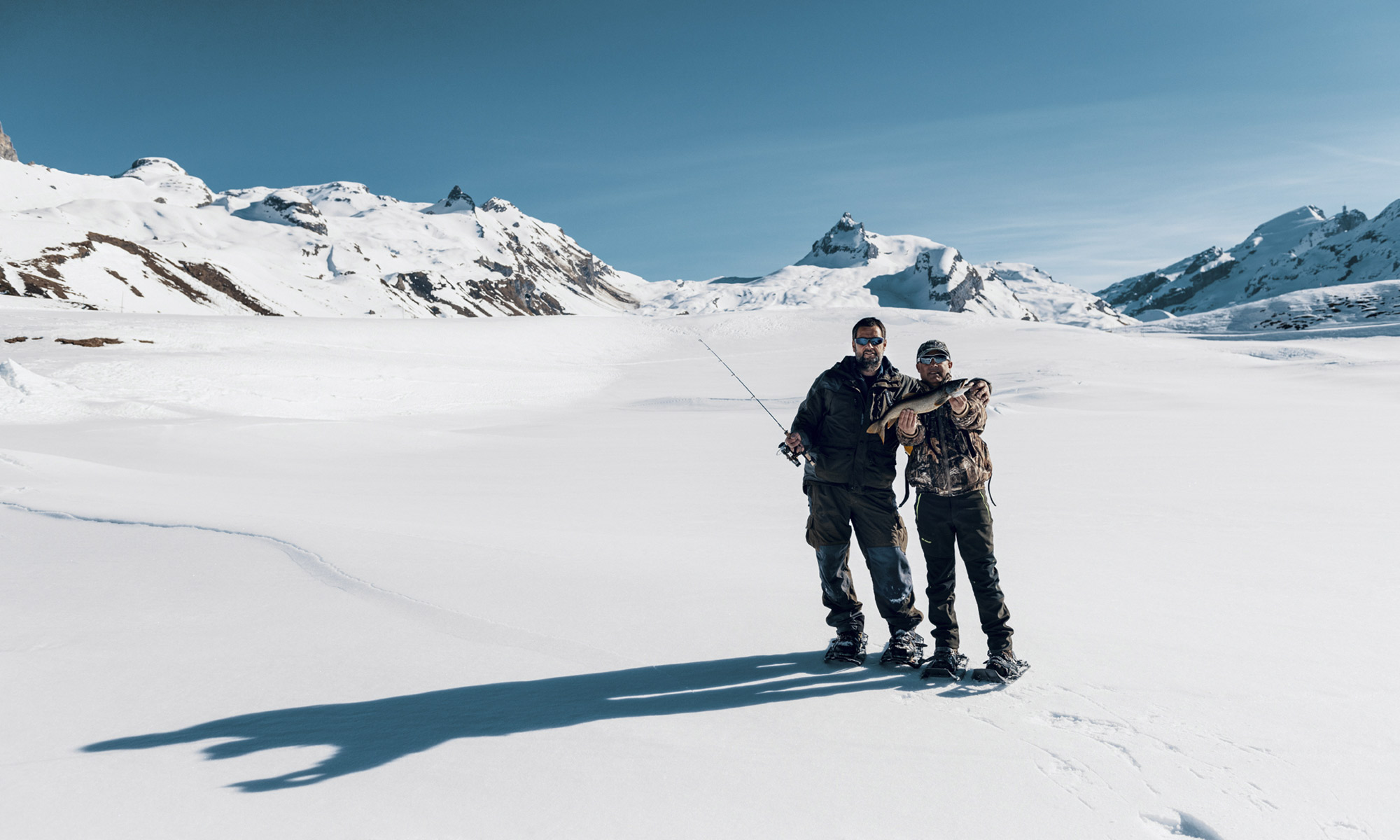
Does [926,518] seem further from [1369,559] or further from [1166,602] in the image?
[1369,559]

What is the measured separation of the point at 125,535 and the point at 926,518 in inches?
278

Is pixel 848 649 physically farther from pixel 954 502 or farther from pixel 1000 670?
pixel 954 502

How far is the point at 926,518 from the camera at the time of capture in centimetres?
450

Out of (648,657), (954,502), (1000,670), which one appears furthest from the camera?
(648,657)

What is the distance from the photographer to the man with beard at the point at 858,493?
4.61 m

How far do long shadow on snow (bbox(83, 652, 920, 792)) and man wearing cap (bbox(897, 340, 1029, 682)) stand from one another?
52 cm

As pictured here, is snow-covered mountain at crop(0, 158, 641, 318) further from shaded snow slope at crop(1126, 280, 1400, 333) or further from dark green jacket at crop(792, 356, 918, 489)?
shaded snow slope at crop(1126, 280, 1400, 333)

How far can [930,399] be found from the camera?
4.18 metres

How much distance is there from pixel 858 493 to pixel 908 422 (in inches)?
23.0

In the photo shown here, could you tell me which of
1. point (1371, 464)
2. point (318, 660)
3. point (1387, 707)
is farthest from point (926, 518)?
point (1371, 464)

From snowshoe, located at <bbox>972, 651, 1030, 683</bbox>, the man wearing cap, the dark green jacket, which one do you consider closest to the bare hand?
the man wearing cap

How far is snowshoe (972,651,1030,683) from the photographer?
4.30 metres

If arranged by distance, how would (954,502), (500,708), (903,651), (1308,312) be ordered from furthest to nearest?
1. (1308,312)
2. (903,651)
3. (954,502)
4. (500,708)

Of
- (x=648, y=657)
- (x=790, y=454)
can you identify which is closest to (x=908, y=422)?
(x=790, y=454)
